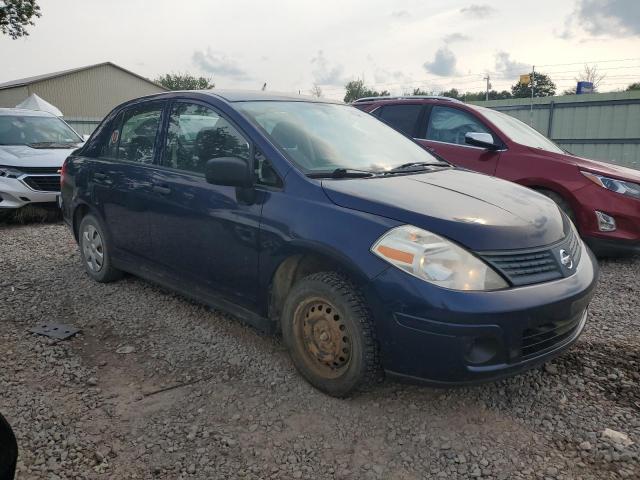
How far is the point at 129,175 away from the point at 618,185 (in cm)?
454

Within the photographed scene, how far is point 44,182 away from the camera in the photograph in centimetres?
771

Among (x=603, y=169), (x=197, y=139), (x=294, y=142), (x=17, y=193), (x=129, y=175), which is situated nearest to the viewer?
(x=294, y=142)

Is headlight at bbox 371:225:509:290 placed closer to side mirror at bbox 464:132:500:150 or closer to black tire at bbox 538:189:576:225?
black tire at bbox 538:189:576:225

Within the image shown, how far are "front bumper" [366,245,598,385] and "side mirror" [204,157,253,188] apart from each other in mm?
1024

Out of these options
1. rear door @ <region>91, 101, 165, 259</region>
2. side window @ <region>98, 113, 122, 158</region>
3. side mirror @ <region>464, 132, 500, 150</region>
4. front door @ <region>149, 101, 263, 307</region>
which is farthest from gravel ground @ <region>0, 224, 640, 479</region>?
side mirror @ <region>464, 132, 500, 150</region>

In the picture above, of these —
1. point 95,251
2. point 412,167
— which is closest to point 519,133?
point 412,167

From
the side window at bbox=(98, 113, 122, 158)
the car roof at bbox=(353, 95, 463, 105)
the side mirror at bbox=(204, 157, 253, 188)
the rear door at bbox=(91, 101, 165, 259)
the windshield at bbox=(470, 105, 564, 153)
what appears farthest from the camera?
the car roof at bbox=(353, 95, 463, 105)

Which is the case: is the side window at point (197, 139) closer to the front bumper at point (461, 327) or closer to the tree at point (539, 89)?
the front bumper at point (461, 327)

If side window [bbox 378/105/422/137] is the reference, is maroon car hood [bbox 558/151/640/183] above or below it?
below

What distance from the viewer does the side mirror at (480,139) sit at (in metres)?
5.72

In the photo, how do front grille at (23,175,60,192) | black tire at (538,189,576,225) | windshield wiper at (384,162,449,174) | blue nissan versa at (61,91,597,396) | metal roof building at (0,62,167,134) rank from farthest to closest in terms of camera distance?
1. metal roof building at (0,62,167,134)
2. front grille at (23,175,60,192)
3. black tire at (538,189,576,225)
4. windshield wiper at (384,162,449,174)
5. blue nissan versa at (61,91,597,396)

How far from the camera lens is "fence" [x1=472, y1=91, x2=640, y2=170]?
511 inches

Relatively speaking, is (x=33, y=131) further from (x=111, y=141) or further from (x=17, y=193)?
(x=111, y=141)

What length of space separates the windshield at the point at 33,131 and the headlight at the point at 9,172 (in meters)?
0.83
